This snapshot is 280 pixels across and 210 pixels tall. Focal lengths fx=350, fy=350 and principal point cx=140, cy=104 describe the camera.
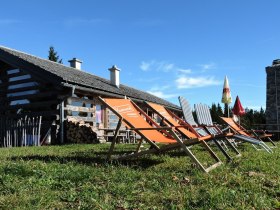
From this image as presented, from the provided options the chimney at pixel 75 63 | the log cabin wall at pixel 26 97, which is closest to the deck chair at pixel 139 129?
the log cabin wall at pixel 26 97

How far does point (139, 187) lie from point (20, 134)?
9.94 meters

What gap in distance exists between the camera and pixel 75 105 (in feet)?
50.0

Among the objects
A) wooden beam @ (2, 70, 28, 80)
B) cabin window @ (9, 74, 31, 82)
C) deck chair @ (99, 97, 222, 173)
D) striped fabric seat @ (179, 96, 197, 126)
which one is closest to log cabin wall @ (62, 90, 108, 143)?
cabin window @ (9, 74, 31, 82)

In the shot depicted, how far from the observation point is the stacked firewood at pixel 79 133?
13578 mm

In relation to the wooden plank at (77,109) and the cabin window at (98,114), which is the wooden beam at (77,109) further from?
the cabin window at (98,114)

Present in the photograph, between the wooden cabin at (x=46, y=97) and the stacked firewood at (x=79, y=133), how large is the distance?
18cm

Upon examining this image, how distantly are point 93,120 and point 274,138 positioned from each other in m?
11.8

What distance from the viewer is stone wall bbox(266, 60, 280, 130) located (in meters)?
23.7

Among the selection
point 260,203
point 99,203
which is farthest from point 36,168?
point 260,203

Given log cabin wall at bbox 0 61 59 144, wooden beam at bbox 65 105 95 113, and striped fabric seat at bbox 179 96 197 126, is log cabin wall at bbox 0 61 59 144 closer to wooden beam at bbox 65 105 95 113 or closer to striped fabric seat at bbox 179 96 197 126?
wooden beam at bbox 65 105 95 113

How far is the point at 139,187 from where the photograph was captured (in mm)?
3783

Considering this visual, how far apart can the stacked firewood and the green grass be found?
8.48 m

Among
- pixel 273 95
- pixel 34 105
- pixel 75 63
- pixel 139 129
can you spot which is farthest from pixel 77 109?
pixel 273 95

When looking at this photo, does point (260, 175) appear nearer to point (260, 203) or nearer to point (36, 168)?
point (260, 203)
